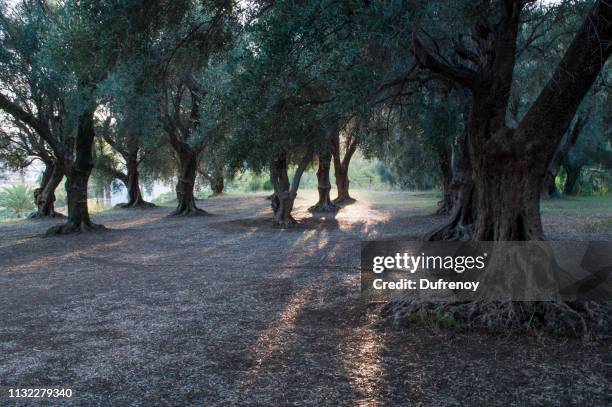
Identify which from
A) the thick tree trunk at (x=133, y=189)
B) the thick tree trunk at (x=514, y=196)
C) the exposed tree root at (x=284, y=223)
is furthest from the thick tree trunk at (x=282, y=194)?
the thick tree trunk at (x=133, y=189)

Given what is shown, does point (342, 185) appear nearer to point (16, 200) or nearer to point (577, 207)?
point (577, 207)

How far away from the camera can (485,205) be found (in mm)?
6730

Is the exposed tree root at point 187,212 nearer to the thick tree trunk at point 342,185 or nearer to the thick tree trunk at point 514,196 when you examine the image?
the thick tree trunk at point 342,185

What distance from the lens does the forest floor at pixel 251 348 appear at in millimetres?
4164

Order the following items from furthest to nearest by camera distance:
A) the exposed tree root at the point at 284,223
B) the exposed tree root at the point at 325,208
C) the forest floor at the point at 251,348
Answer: the exposed tree root at the point at 325,208 → the exposed tree root at the point at 284,223 → the forest floor at the point at 251,348

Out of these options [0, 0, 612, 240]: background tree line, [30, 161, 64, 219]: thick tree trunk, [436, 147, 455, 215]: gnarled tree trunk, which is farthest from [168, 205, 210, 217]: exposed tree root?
[436, 147, 455, 215]: gnarled tree trunk

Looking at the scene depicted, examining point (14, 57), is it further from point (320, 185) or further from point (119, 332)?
point (320, 185)

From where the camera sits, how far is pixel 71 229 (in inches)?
658

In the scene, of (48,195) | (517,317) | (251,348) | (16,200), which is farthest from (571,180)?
(16,200)

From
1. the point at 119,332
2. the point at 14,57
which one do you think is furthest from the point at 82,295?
the point at 14,57

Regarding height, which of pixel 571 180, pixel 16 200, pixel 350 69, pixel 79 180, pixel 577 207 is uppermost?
pixel 350 69

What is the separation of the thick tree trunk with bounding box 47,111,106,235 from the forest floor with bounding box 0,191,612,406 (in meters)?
6.54

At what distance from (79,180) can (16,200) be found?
798 inches

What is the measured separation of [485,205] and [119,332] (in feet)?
16.4
